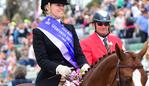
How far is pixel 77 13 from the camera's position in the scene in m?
26.1

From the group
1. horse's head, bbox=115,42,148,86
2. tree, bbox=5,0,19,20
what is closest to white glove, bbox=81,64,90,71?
horse's head, bbox=115,42,148,86

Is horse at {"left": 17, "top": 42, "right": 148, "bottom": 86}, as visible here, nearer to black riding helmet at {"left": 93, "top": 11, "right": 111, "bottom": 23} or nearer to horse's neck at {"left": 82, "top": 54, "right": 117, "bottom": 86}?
horse's neck at {"left": 82, "top": 54, "right": 117, "bottom": 86}

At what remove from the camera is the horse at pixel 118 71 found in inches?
248

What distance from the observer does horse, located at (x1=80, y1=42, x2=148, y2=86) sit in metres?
6.30

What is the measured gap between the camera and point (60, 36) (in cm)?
738

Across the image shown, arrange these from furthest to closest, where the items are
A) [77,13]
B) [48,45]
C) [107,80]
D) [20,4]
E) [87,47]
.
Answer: [20,4], [77,13], [87,47], [48,45], [107,80]

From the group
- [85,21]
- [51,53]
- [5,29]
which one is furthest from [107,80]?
[5,29]

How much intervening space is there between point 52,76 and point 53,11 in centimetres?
88

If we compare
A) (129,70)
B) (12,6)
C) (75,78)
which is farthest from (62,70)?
(12,6)

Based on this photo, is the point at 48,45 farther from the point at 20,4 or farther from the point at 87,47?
the point at 20,4

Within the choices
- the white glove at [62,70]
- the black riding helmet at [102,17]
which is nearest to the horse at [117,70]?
the white glove at [62,70]

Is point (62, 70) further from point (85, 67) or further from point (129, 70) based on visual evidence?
point (129, 70)

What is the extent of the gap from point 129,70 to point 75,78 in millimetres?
1016

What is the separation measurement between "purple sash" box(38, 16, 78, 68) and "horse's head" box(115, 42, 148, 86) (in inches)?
40.4
